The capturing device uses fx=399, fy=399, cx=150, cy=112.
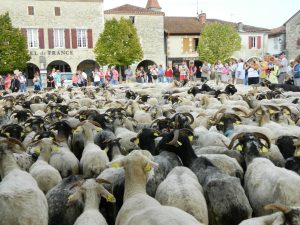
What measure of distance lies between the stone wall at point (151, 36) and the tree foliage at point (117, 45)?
6.89 metres

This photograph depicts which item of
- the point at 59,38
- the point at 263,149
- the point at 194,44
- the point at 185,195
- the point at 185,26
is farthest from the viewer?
the point at 185,26

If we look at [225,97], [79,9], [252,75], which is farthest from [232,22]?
[225,97]

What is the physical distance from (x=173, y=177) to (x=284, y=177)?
126cm

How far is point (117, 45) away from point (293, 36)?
26.9 meters

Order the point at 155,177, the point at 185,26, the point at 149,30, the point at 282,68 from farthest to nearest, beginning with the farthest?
the point at 185,26 → the point at 149,30 → the point at 282,68 → the point at 155,177

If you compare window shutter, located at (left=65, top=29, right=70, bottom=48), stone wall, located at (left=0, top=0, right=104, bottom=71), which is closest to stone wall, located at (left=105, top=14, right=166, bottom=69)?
stone wall, located at (left=0, top=0, right=104, bottom=71)

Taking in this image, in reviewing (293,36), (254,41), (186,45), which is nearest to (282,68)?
(186,45)

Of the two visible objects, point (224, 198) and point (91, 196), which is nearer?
point (224, 198)

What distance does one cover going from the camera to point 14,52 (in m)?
35.6

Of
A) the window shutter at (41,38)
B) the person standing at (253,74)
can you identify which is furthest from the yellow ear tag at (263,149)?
the window shutter at (41,38)

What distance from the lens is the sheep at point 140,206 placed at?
328 cm

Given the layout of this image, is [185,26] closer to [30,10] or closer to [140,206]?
[30,10]

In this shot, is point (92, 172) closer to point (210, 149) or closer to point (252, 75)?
point (210, 149)

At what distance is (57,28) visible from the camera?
4250cm
